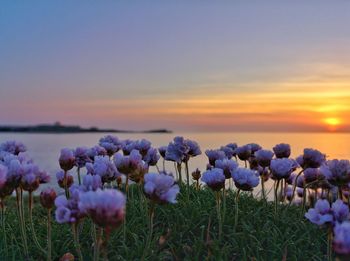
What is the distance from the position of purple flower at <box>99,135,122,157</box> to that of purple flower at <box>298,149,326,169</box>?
1.94 m

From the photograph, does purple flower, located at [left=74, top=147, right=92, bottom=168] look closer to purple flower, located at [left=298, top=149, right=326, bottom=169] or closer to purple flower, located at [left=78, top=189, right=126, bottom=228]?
purple flower, located at [left=298, top=149, right=326, bottom=169]

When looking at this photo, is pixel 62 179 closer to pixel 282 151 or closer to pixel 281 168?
pixel 281 168

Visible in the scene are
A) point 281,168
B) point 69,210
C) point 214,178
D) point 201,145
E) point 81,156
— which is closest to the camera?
point 69,210

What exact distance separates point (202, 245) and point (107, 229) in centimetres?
Answer: 185

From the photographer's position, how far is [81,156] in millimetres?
5117

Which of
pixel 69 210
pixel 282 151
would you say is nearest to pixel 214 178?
pixel 69 210

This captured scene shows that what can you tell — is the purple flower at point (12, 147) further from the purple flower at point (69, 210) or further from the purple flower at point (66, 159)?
the purple flower at point (69, 210)

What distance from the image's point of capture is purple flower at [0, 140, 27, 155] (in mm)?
5379

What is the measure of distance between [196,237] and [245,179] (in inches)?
28.5

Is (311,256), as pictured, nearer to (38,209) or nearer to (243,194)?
(243,194)

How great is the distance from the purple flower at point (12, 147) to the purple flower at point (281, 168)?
2611mm

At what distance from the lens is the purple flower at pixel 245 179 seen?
4012 millimetres

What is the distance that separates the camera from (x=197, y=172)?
6.07 m

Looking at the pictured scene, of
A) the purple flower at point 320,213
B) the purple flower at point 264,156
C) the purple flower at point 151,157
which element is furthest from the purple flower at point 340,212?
the purple flower at point 151,157
